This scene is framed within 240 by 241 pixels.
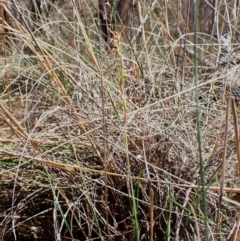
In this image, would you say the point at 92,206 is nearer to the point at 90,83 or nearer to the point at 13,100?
the point at 90,83

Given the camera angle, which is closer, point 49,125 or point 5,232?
point 5,232

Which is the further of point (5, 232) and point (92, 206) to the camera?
point (5, 232)

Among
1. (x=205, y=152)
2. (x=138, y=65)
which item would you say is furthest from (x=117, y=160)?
(x=138, y=65)

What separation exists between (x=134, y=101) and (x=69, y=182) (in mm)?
245

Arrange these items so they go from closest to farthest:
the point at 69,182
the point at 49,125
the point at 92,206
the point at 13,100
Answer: the point at 92,206 < the point at 69,182 < the point at 49,125 < the point at 13,100

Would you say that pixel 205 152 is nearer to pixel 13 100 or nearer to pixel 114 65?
pixel 114 65

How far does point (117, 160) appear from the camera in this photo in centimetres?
95

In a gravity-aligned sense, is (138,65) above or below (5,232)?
above

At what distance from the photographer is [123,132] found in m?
0.93

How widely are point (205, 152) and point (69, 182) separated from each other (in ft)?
0.83

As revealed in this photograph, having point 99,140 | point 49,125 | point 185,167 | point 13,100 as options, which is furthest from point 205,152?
point 13,100

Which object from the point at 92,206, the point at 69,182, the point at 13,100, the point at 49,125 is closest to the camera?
the point at 92,206

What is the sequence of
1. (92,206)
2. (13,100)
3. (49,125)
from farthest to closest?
→ (13,100), (49,125), (92,206)

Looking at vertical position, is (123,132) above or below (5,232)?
above
